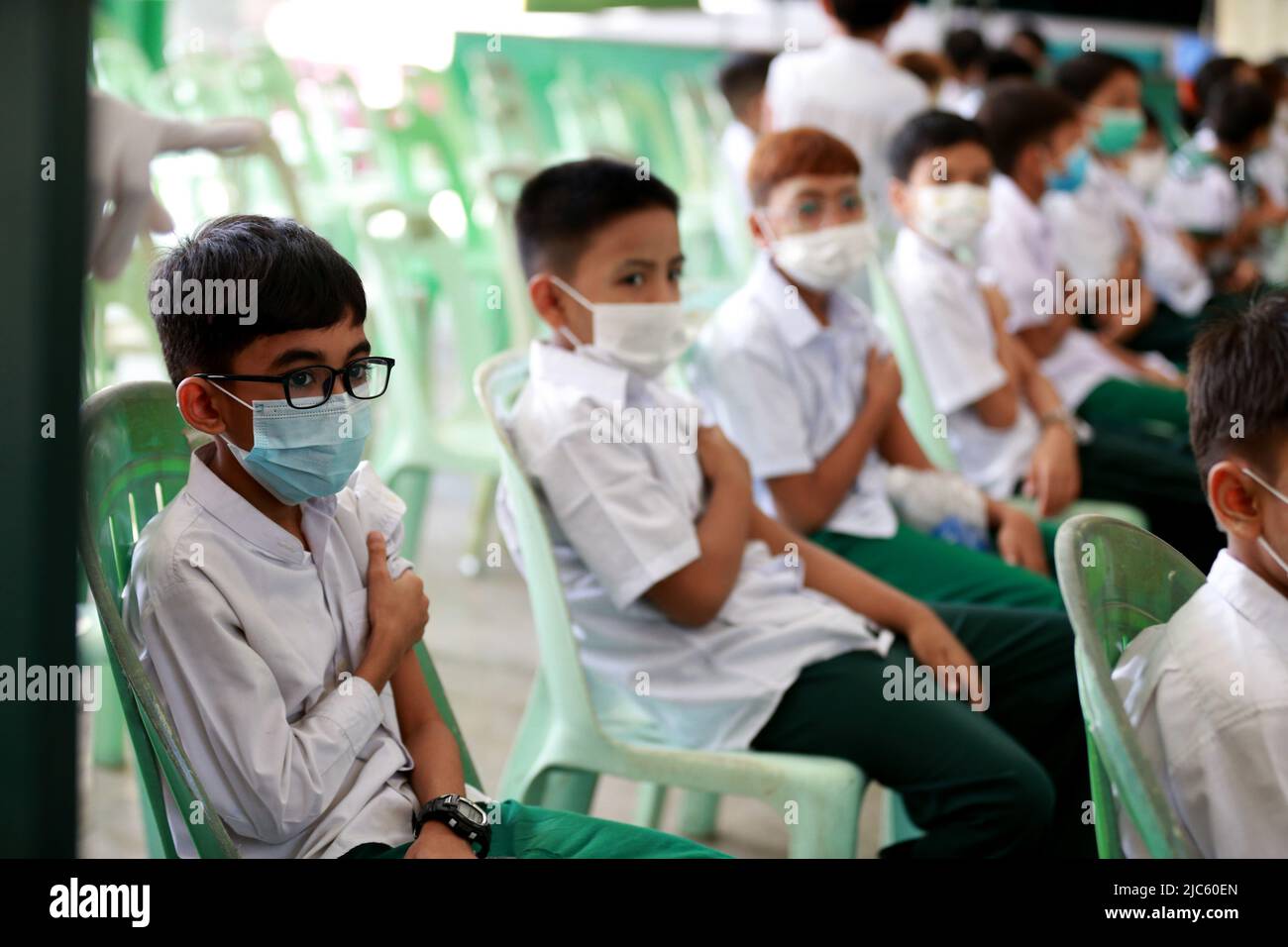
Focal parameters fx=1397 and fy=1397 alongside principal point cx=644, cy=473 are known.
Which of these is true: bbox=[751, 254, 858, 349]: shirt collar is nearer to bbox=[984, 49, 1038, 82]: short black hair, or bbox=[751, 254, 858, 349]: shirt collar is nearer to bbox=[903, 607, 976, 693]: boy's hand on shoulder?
bbox=[903, 607, 976, 693]: boy's hand on shoulder

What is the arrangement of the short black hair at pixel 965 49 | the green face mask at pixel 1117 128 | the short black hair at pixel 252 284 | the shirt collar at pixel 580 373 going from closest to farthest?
the short black hair at pixel 252 284 → the shirt collar at pixel 580 373 → the green face mask at pixel 1117 128 → the short black hair at pixel 965 49

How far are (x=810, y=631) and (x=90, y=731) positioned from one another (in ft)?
4.00

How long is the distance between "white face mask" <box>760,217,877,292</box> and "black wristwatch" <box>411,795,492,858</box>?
40.8 inches

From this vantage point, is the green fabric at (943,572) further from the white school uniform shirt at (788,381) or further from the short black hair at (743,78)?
the short black hair at (743,78)

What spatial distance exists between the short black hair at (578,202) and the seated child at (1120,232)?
5.90 feet

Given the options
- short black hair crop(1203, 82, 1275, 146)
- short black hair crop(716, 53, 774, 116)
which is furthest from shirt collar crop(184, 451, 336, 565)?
short black hair crop(1203, 82, 1275, 146)

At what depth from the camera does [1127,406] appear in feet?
9.23

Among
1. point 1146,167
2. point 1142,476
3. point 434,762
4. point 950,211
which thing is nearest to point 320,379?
point 434,762

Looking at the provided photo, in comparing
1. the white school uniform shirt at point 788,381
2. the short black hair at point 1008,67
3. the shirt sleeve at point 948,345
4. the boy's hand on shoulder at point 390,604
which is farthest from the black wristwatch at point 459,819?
the short black hair at point 1008,67

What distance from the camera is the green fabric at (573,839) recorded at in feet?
3.66

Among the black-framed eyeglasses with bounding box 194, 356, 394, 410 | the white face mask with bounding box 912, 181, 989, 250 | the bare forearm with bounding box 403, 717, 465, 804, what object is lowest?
the bare forearm with bounding box 403, 717, 465, 804

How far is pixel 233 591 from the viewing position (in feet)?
3.28

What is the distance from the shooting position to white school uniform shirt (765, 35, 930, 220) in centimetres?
289
